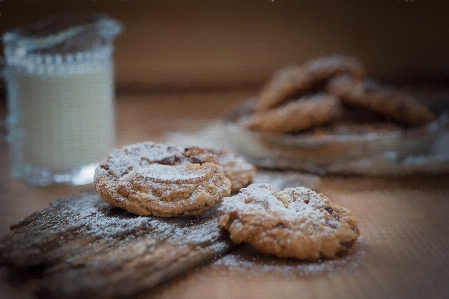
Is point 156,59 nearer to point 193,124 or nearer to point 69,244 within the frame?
point 193,124

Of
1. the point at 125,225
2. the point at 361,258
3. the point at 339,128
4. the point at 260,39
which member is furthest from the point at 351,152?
the point at 260,39

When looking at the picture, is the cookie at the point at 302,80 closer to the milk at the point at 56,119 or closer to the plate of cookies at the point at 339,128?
the plate of cookies at the point at 339,128

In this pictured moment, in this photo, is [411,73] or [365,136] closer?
[365,136]

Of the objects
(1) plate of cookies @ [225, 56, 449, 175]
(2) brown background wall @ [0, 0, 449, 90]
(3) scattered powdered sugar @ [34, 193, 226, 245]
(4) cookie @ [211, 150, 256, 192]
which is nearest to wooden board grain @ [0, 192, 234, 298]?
(3) scattered powdered sugar @ [34, 193, 226, 245]

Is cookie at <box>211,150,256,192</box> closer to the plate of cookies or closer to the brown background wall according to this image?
the plate of cookies

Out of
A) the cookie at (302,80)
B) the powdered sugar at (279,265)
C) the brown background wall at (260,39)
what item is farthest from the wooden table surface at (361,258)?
the brown background wall at (260,39)

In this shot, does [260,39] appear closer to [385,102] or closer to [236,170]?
[385,102]

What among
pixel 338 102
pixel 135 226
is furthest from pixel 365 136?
pixel 135 226
